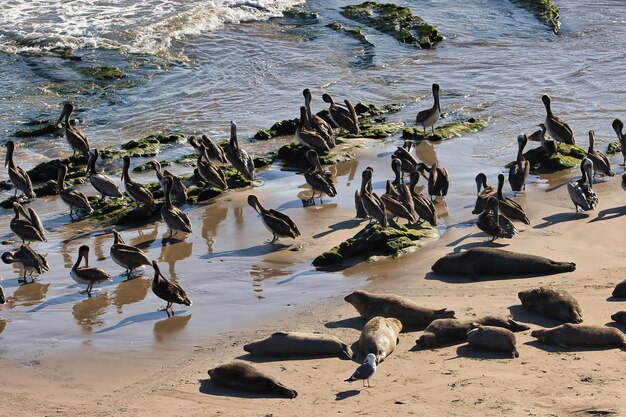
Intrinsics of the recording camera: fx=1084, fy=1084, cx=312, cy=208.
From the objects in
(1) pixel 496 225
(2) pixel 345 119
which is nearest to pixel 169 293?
(1) pixel 496 225

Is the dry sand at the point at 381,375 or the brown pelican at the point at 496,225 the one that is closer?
the dry sand at the point at 381,375

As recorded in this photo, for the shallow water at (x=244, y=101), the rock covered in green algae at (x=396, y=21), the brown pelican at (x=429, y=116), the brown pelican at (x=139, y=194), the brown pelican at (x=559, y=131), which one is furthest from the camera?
the rock covered in green algae at (x=396, y=21)

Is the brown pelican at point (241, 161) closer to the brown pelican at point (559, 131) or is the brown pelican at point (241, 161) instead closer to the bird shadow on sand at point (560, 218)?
the bird shadow on sand at point (560, 218)

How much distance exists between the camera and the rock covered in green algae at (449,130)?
23172 millimetres

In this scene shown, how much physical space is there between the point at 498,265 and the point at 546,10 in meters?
23.7

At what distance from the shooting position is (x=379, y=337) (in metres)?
12.1

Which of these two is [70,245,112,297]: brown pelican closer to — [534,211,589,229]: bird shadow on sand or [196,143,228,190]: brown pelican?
[196,143,228,190]: brown pelican

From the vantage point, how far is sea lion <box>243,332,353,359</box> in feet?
40.1

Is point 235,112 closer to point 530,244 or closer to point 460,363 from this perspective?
point 530,244

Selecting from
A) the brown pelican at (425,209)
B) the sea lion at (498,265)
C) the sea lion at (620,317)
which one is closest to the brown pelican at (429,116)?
the brown pelican at (425,209)

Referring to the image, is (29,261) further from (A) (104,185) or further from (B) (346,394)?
(B) (346,394)

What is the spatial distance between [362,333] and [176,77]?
60.7 ft

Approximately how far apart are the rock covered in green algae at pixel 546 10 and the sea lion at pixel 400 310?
22945 mm

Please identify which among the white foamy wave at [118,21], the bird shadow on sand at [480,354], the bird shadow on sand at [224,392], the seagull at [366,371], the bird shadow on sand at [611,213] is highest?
the white foamy wave at [118,21]
